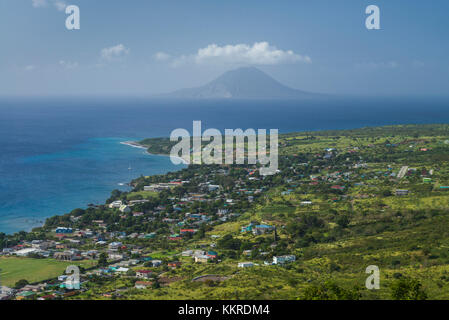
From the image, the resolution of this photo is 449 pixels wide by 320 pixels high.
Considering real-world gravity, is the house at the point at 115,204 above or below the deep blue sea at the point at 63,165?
below

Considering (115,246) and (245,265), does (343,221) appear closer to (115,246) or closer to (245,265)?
(245,265)

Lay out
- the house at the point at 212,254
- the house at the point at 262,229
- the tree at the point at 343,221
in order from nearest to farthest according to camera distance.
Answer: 1. the house at the point at 212,254
2. the tree at the point at 343,221
3. the house at the point at 262,229

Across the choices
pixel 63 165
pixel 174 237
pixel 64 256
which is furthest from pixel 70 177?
pixel 64 256

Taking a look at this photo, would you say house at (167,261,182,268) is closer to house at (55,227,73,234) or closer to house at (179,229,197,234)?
house at (179,229,197,234)

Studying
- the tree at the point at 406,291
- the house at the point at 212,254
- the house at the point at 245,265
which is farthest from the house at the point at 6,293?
the tree at the point at 406,291

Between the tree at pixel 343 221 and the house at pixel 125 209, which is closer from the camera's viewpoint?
the tree at pixel 343 221

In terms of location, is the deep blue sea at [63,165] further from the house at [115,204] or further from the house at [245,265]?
the house at [245,265]

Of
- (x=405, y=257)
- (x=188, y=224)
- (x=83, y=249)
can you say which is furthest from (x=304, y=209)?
(x=83, y=249)

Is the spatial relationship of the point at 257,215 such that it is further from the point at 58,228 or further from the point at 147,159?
the point at 147,159
